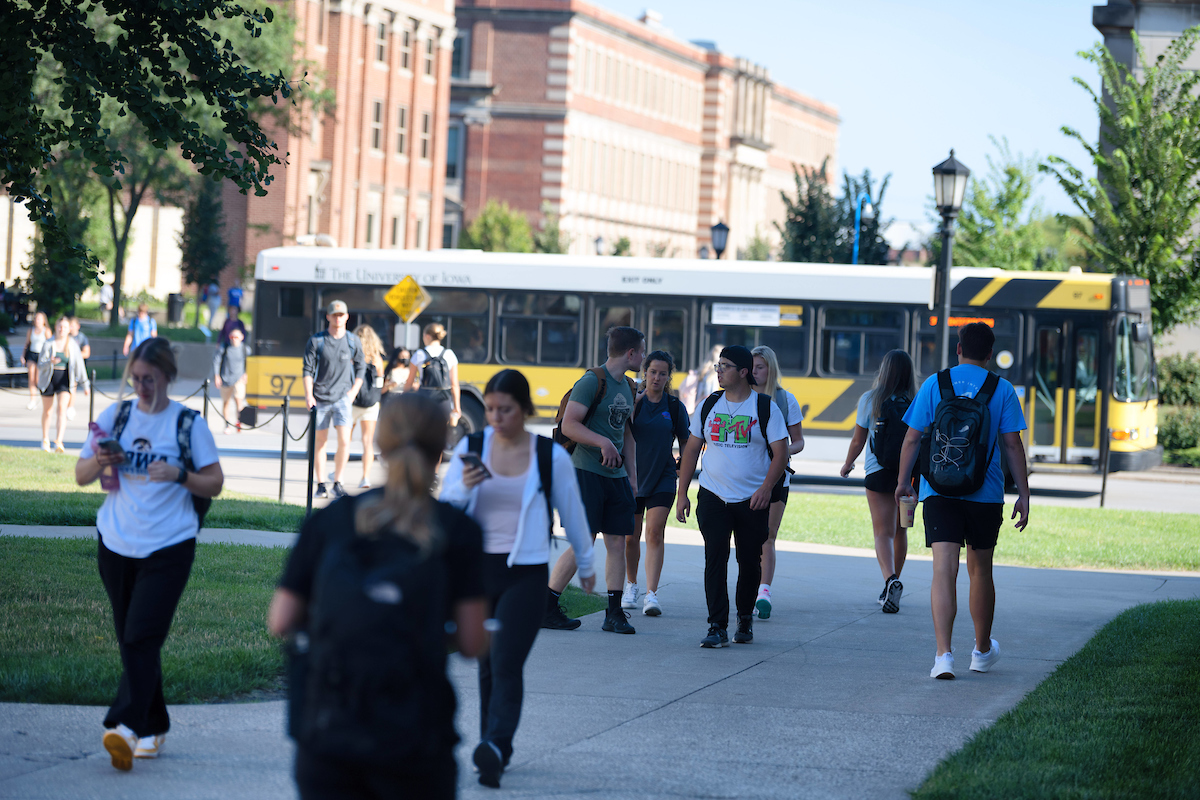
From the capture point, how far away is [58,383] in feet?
60.5

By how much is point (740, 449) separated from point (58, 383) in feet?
41.3

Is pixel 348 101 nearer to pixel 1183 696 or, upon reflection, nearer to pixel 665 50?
pixel 665 50

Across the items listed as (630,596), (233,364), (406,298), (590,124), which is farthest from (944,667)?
(590,124)

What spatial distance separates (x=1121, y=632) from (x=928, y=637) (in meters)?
1.25

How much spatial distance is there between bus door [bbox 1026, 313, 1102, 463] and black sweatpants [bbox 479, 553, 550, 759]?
15.7 m

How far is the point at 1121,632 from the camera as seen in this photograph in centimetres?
936

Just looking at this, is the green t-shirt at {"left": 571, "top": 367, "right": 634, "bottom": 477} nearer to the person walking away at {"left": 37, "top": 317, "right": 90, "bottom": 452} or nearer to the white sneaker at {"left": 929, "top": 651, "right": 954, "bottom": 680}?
the white sneaker at {"left": 929, "top": 651, "right": 954, "bottom": 680}

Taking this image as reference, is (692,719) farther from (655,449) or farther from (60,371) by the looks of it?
(60,371)

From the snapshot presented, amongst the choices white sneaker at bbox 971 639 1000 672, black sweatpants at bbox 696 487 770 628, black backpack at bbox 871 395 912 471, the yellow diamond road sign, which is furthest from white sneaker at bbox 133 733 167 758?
the yellow diamond road sign

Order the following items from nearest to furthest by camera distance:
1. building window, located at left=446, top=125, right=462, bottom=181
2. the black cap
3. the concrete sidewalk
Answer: the concrete sidewalk, the black cap, building window, located at left=446, top=125, right=462, bottom=181

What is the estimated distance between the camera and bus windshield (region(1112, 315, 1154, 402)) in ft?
65.8

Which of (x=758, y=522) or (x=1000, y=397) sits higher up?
(x=1000, y=397)

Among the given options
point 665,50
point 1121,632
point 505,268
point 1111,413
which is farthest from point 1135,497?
point 665,50

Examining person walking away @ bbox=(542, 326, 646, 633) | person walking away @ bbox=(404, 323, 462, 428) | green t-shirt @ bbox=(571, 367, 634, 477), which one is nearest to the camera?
person walking away @ bbox=(542, 326, 646, 633)
